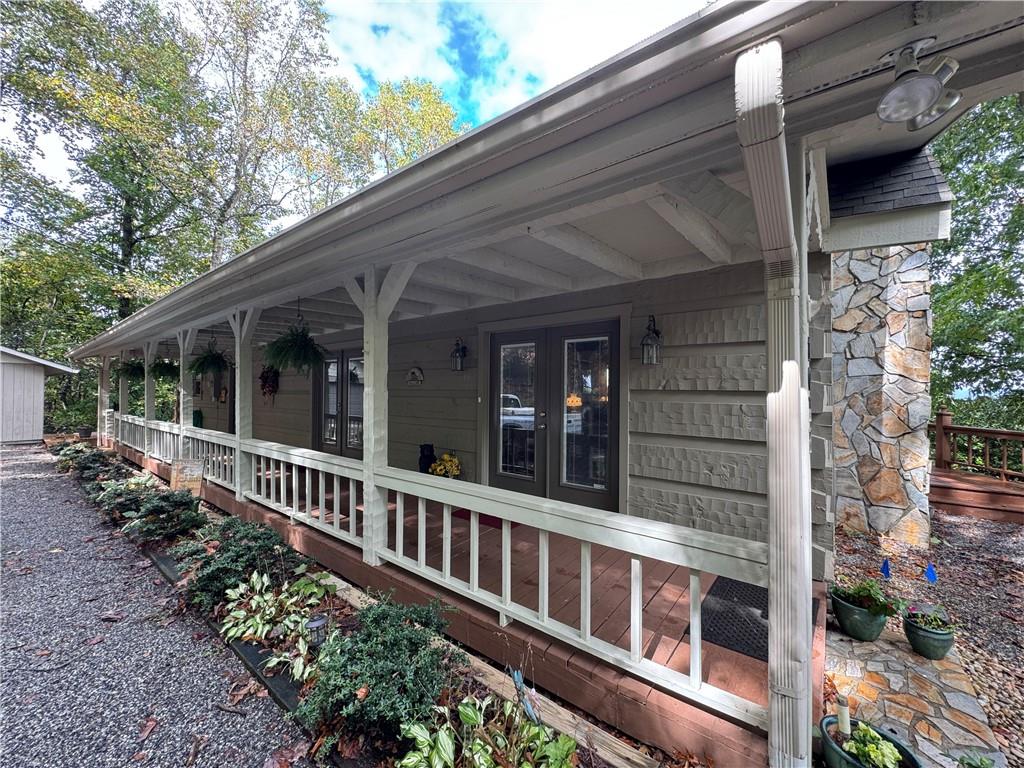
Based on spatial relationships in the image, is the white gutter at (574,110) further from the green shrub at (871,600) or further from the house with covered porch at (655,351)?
the green shrub at (871,600)

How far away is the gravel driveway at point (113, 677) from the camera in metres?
1.81

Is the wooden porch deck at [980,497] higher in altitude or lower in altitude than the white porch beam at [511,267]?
lower

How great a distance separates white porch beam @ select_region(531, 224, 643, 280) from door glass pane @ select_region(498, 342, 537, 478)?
49.5 inches

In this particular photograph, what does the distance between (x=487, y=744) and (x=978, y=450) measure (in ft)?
31.5

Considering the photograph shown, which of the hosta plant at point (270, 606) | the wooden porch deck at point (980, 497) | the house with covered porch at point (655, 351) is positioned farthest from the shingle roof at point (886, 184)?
the wooden porch deck at point (980, 497)

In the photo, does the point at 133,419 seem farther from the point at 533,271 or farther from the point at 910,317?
the point at 910,317

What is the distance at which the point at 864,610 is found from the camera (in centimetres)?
249

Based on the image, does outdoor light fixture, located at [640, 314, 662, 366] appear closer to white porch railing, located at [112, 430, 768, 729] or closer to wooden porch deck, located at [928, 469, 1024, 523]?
white porch railing, located at [112, 430, 768, 729]

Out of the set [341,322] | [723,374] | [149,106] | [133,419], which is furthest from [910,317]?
[149,106]

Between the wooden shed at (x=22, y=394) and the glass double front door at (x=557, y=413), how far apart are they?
14.8m

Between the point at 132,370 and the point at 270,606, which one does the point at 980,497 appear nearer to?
the point at 270,606

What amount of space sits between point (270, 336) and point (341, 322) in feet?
7.12

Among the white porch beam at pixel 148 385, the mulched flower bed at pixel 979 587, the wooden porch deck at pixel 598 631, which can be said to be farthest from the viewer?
the white porch beam at pixel 148 385

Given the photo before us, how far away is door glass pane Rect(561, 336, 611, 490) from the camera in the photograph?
3662 millimetres
